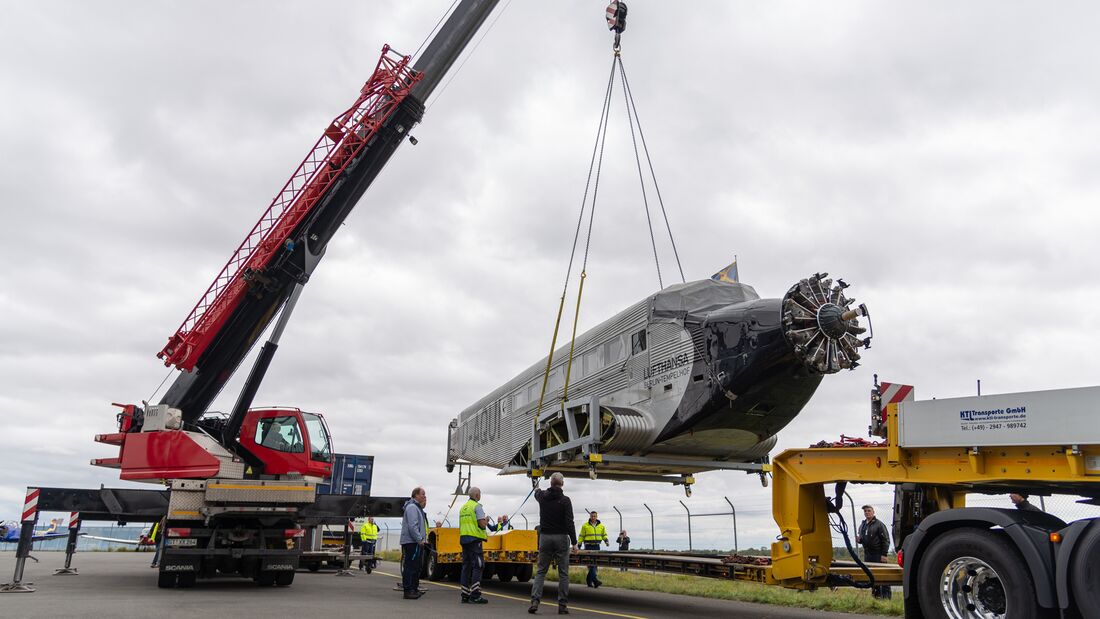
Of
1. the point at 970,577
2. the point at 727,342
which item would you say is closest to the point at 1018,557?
the point at 970,577

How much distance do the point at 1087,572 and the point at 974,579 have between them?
103 cm

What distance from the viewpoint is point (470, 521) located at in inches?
498

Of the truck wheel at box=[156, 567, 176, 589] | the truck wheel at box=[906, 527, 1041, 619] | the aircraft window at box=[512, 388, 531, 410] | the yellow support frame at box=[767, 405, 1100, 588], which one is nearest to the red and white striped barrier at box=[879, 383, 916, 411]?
the yellow support frame at box=[767, 405, 1100, 588]

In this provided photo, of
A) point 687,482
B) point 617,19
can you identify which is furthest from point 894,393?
point 617,19

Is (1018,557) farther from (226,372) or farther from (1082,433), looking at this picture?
(226,372)

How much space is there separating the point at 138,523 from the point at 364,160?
9256mm

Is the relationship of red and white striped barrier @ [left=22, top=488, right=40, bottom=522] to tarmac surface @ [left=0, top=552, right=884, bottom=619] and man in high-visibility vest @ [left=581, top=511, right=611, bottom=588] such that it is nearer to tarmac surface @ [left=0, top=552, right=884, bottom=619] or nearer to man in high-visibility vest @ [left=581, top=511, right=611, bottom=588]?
tarmac surface @ [left=0, top=552, right=884, bottom=619]

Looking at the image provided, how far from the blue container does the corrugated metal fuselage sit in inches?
509

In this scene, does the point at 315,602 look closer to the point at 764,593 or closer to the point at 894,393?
the point at 764,593

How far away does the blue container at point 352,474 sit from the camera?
25.8 metres

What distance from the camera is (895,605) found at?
38.9ft

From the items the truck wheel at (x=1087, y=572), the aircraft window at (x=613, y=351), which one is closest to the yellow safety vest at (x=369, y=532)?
the aircraft window at (x=613, y=351)

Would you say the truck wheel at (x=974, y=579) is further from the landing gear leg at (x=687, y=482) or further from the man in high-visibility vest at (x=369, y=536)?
the man in high-visibility vest at (x=369, y=536)

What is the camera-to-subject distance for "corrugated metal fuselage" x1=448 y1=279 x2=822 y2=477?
11.3m
